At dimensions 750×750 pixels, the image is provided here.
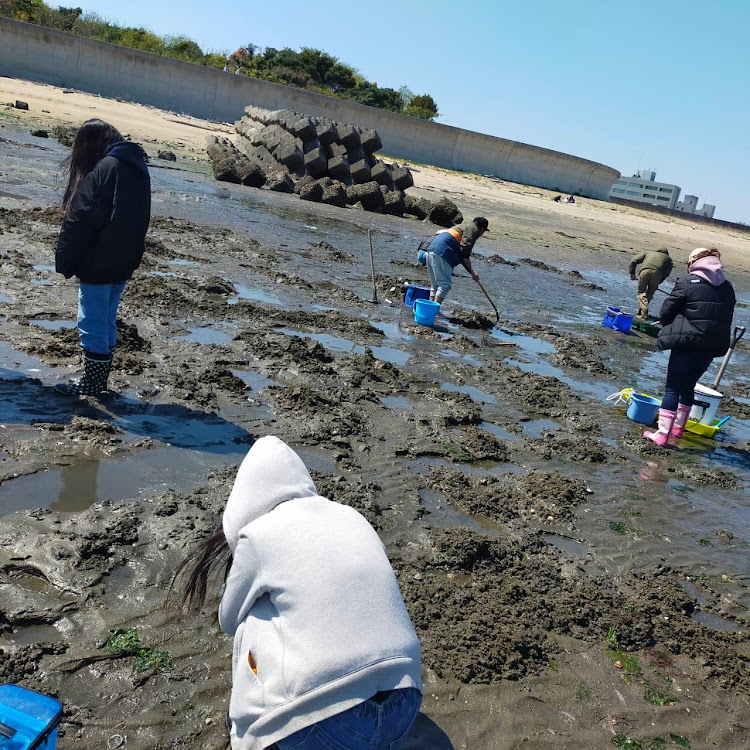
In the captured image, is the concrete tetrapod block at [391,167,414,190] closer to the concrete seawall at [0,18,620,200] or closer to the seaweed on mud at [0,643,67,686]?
the concrete seawall at [0,18,620,200]

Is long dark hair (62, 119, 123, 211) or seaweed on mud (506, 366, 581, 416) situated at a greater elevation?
long dark hair (62, 119, 123, 211)

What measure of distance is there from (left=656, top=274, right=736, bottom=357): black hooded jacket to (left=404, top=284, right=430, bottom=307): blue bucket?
4.61m

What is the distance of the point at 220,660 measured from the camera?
330 cm

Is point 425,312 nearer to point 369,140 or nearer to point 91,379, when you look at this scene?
point 91,379

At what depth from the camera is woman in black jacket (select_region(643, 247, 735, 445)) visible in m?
7.09

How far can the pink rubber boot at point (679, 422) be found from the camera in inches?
303

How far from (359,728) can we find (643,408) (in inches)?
260

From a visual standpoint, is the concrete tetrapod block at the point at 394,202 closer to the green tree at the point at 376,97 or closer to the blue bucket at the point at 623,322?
the blue bucket at the point at 623,322

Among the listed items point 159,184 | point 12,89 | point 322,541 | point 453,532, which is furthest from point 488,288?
point 12,89

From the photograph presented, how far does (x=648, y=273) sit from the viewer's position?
46.9 ft

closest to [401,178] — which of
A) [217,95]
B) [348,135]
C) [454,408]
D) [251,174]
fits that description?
[348,135]

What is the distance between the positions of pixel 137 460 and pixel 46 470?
0.58 meters

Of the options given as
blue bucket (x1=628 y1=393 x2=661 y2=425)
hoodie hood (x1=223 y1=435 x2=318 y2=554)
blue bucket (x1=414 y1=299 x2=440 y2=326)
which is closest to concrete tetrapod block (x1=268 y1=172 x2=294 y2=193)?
blue bucket (x1=414 y1=299 x2=440 y2=326)

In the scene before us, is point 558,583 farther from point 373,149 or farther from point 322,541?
point 373,149
